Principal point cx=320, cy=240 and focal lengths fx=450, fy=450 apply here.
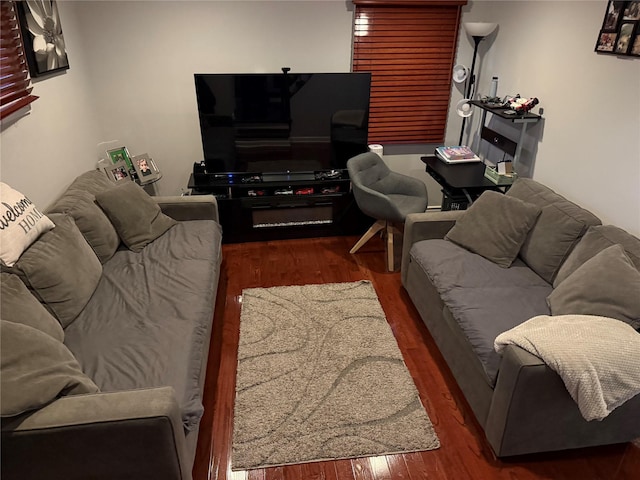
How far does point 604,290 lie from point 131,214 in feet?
8.46

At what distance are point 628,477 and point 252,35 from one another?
12.0 ft

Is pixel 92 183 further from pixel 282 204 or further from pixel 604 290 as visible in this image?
pixel 604 290

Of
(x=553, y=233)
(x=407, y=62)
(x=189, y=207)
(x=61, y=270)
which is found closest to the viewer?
(x=61, y=270)

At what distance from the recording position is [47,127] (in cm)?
273

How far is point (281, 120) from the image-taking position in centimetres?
362

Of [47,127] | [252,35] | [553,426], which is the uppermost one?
[252,35]

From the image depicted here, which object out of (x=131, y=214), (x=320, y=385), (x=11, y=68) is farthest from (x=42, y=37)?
(x=320, y=385)

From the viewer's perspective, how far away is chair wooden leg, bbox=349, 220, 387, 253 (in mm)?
3511

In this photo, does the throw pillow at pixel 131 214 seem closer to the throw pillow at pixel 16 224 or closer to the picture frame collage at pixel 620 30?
the throw pillow at pixel 16 224

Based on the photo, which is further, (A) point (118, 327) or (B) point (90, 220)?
(B) point (90, 220)

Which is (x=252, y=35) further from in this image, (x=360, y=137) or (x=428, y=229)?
(x=428, y=229)

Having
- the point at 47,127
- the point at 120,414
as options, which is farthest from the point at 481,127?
the point at 120,414

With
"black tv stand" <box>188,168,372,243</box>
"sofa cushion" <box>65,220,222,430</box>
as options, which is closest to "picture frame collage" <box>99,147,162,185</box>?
"black tv stand" <box>188,168,372,243</box>

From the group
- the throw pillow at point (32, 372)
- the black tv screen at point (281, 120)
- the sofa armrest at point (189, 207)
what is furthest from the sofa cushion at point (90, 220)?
the black tv screen at point (281, 120)
